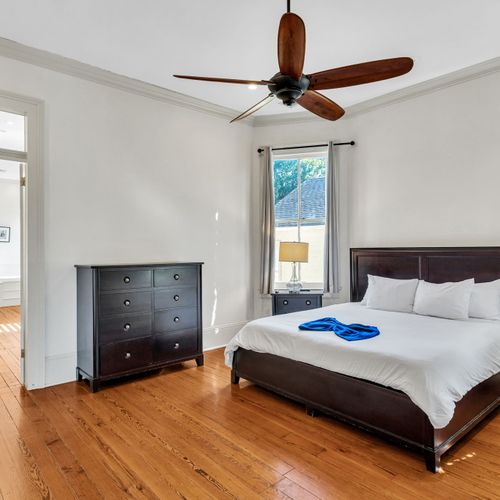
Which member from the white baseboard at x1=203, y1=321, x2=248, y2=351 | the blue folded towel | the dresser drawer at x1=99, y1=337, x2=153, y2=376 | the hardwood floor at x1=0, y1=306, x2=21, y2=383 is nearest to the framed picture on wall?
the hardwood floor at x1=0, y1=306, x2=21, y2=383

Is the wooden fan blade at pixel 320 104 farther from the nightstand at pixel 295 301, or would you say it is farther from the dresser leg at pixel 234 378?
the dresser leg at pixel 234 378

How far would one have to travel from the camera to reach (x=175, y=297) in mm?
3814

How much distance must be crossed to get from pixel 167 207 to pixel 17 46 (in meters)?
1.95

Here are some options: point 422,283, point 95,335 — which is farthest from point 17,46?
point 422,283

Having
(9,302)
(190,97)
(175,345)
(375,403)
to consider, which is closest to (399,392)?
(375,403)

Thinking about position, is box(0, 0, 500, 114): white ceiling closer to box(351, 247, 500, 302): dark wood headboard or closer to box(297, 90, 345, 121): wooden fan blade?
box(297, 90, 345, 121): wooden fan blade

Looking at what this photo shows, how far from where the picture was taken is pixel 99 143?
372cm

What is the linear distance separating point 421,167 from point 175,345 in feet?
10.7

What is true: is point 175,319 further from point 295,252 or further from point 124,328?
point 295,252

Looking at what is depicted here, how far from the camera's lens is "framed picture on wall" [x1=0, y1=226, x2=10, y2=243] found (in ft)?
27.0

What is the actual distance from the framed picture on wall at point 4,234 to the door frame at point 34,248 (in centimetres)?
593

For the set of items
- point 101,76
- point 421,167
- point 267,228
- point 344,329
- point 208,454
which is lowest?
point 208,454

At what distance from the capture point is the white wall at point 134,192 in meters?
3.45

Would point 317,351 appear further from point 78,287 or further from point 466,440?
point 78,287
